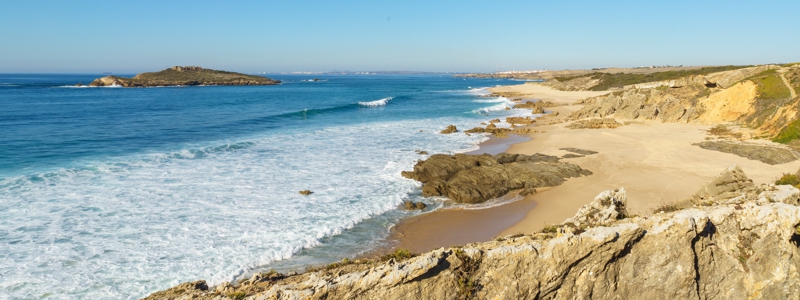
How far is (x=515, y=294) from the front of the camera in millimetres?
5953

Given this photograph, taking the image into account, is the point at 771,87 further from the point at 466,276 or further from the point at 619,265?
the point at 466,276

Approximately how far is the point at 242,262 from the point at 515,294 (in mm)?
7693

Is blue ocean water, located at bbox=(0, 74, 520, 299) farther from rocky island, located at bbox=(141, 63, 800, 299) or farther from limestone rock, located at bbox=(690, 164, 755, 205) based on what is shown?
limestone rock, located at bbox=(690, 164, 755, 205)

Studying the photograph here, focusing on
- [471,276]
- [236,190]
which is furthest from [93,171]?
[471,276]

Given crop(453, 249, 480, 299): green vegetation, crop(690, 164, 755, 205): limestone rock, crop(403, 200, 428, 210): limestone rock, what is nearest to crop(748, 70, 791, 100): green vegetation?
crop(690, 164, 755, 205): limestone rock

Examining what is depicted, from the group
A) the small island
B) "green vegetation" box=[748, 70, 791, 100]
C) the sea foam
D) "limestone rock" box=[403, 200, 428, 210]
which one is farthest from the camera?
the small island

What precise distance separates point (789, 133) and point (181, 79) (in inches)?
5358

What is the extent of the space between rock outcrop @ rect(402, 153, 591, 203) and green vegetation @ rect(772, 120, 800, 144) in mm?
11636

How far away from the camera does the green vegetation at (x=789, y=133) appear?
22.0 m

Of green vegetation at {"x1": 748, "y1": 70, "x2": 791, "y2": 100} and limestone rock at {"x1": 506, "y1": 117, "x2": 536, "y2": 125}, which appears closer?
green vegetation at {"x1": 748, "y1": 70, "x2": 791, "y2": 100}

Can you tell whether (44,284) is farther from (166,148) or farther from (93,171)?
(166,148)

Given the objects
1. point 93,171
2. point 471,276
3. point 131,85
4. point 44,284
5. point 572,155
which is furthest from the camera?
point 131,85

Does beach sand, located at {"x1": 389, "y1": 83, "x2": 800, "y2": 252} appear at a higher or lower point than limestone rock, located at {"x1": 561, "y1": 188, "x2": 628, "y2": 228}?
lower

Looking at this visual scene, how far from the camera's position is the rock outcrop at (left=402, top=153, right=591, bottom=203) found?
16875 mm
